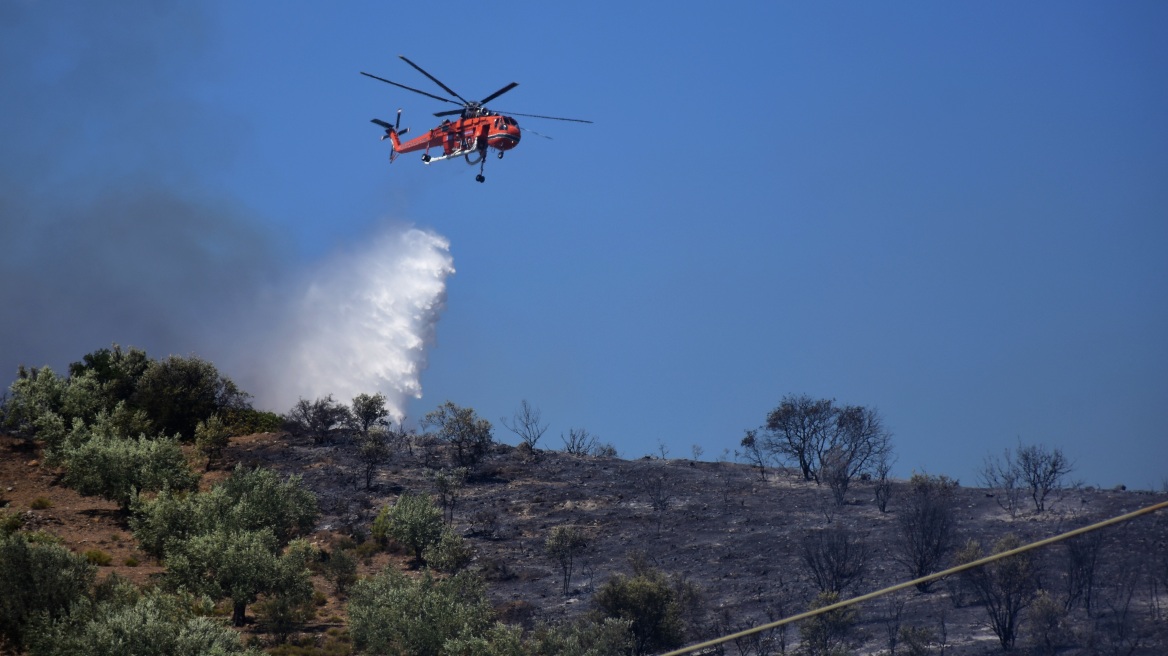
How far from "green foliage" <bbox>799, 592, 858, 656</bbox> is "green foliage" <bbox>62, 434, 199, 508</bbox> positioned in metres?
25.6

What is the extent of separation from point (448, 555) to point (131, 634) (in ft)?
51.9

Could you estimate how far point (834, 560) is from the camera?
1693 inches

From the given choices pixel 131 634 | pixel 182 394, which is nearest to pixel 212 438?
pixel 182 394

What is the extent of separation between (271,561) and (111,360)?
32917 mm

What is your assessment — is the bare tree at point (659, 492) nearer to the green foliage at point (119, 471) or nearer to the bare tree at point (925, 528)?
the bare tree at point (925, 528)

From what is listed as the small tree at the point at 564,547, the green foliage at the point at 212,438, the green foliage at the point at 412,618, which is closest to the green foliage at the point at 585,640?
the green foliage at the point at 412,618

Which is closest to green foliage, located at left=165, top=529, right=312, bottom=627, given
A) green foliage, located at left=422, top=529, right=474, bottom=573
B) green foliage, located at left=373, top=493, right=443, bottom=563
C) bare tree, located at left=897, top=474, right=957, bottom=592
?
green foliage, located at left=422, top=529, right=474, bottom=573

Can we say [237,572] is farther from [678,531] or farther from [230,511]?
[678,531]

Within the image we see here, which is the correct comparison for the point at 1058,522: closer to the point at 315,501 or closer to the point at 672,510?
the point at 672,510

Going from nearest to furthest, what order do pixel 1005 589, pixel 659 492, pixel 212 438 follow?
pixel 1005 589, pixel 659 492, pixel 212 438

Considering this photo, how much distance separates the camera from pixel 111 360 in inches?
2692

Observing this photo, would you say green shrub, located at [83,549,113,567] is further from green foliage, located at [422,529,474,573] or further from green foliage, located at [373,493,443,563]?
green foliage, located at [422,529,474,573]

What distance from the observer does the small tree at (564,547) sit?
46125mm

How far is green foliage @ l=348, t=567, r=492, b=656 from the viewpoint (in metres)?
36.2
